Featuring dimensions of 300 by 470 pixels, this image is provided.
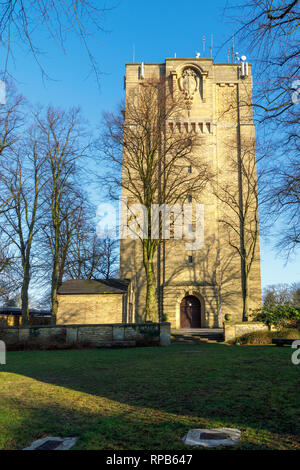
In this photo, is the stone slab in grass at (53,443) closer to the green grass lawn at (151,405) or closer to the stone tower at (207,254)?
the green grass lawn at (151,405)

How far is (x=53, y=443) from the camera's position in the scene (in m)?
3.98

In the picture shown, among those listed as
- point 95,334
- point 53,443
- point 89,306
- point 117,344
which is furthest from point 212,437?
point 89,306

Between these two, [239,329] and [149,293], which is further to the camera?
[149,293]

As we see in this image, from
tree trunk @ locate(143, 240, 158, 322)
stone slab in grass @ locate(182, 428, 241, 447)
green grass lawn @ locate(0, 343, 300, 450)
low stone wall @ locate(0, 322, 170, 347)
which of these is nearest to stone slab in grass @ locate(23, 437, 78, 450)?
green grass lawn @ locate(0, 343, 300, 450)

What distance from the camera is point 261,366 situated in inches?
361

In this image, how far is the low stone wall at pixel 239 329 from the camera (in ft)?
62.7

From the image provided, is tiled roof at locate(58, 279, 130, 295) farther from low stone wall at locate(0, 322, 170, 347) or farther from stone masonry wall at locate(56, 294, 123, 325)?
low stone wall at locate(0, 322, 170, 347)

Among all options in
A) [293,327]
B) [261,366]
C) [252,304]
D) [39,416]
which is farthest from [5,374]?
[252,304]

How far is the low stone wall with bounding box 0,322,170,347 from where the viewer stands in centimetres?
1800

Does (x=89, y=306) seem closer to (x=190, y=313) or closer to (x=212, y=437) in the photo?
(x=190, y=313)

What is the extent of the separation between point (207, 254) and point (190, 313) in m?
5.65

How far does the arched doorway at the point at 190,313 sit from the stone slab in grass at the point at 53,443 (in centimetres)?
2946
